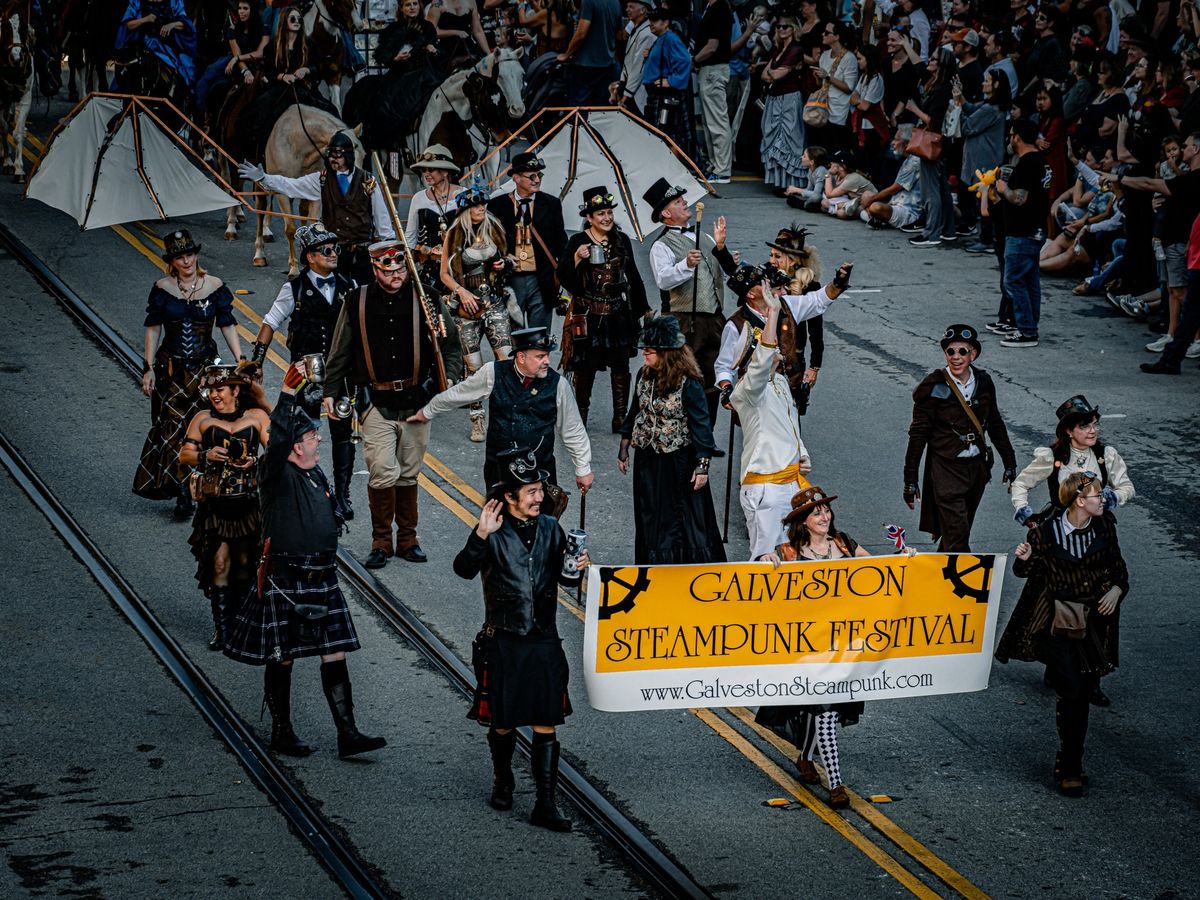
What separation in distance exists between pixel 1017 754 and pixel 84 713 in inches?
207

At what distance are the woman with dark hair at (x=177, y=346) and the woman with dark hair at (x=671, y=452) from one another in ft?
10.7

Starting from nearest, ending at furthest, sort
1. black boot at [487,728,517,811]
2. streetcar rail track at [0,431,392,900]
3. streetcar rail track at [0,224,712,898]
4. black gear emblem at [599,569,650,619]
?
streetcar rail track at [0,224,712,898]
streetcar rail track at [0,431,392,900]
black boot at [487,728,517,811]
black gear emblem at [599,569,650,619]

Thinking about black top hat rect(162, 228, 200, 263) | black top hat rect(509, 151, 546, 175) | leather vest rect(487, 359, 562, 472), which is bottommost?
leather vest rect(487, 359, 562, 472)

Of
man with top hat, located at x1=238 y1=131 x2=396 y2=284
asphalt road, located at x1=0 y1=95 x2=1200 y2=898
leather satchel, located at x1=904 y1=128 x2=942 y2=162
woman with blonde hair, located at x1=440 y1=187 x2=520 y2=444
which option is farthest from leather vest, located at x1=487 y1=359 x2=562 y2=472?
leather satchel, located at x1=904 y1=128 x2=942 y2=162

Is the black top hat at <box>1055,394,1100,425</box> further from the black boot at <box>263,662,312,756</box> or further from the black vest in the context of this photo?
the black vest

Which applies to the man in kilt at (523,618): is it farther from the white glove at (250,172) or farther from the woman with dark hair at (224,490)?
the white glove at (250,172)

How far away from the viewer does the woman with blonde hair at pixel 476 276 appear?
14109 mm

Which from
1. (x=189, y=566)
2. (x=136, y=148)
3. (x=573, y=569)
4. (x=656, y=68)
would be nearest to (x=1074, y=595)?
(x=573, y=569)

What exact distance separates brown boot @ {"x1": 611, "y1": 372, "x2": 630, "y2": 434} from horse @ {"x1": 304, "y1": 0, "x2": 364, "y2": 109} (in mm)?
7164

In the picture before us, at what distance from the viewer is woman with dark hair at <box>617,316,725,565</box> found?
11.4 m

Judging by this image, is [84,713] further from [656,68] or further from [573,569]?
[656,68]

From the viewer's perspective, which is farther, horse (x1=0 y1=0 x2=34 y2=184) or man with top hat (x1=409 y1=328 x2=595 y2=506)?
horse (x1=0 y1=0 x2=34 y2=184)

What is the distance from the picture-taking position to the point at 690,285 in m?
14.0

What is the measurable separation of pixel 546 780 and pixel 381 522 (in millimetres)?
3933
